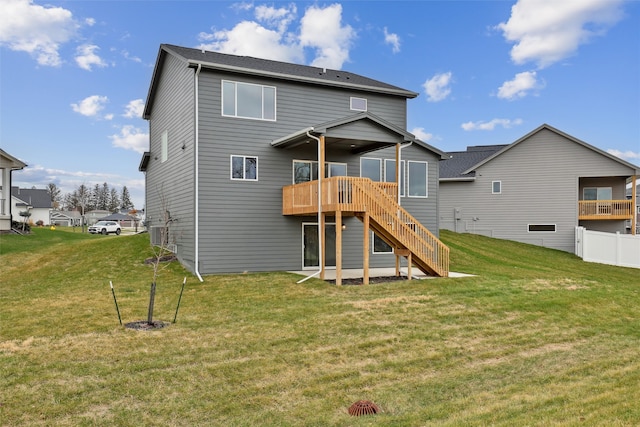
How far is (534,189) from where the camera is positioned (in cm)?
2791

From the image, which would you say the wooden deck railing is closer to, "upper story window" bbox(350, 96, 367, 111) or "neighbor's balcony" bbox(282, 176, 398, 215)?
"neighbor's balcony" bbox(282, 176, 398, 215)

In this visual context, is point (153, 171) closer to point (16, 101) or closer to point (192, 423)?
point (16, 101)

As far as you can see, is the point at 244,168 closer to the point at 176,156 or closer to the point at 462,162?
the point at 176,156

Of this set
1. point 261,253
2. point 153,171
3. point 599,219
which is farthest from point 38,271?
point 599,219

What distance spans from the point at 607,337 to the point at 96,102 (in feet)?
95.8

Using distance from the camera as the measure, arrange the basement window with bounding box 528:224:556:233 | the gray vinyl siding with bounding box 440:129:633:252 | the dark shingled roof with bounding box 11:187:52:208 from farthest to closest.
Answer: the dark shingled roof with bounding box 11:187:52:208 < the basement window with bounding box 528:224:556:233 < the gray vinyl siding with bounding box 440:129:633:252

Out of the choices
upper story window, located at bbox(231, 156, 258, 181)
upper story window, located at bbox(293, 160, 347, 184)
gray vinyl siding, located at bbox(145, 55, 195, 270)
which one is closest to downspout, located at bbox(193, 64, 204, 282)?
gray vinyl siding, located at bbox(145, 55, 195, 270)

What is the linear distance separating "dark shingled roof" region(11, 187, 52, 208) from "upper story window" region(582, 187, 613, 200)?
60585 millimetres

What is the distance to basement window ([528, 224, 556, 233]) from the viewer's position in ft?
90.8

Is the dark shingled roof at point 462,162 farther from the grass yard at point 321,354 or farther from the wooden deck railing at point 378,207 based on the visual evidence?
the grass yard at point 321,354

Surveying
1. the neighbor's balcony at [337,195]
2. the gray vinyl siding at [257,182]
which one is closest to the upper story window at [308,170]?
the gray vinyl siding at [257,182]

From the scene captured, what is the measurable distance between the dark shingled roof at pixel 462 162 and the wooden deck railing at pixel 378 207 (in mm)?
15391

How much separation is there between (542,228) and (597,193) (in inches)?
216

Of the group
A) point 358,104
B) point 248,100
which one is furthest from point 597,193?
point 248,100
